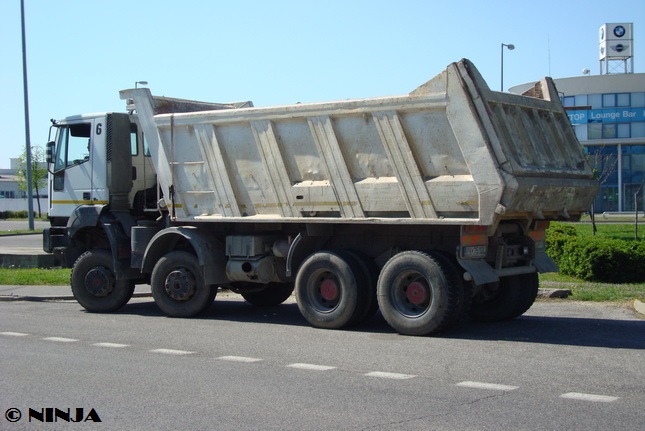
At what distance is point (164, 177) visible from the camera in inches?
546

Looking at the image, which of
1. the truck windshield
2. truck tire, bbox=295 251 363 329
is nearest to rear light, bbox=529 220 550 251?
truck tire, bbox=295 251 363 329

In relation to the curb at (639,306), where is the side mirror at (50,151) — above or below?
above

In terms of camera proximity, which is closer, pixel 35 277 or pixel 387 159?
pixel 387 159

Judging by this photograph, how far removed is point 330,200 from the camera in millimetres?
12016

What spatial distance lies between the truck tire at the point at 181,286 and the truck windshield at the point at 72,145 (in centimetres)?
252

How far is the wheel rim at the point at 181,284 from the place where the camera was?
531 inches

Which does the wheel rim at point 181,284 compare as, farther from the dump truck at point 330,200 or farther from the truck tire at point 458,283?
the truck tire at point 458,283

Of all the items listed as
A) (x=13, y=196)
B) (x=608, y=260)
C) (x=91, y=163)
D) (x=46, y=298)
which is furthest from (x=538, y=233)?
(x=13, y=196)

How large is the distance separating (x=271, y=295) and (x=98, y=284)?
Result: 2.82 m

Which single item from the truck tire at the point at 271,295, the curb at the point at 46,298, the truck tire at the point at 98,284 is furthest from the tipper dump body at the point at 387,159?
the curb at the point at 46,298

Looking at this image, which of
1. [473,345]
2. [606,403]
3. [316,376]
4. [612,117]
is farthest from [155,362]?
[612,117]

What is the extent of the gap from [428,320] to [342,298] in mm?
1338

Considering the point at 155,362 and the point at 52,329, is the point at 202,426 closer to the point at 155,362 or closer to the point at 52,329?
the point at 155,362

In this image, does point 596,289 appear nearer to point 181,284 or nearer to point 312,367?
point 181,284
